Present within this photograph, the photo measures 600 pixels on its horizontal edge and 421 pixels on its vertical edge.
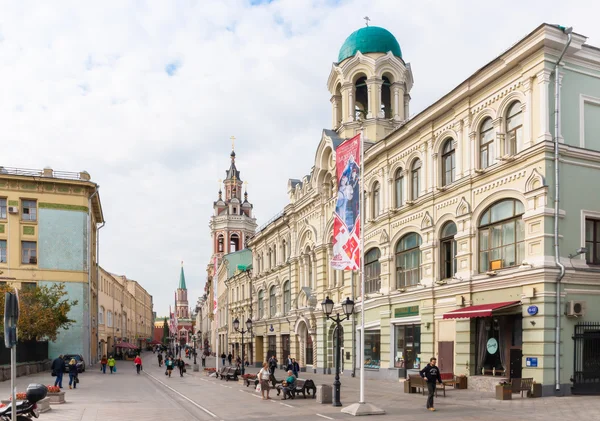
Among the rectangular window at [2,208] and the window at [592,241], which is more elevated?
the rectangular window at [2,208]

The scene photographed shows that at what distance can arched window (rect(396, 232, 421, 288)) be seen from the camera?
99.5 feet

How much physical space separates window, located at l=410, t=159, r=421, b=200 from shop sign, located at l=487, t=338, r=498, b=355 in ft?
27.4

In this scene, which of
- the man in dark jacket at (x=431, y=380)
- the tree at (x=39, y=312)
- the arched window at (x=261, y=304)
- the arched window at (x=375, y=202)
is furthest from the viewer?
the arched window at (x=261, y=304)

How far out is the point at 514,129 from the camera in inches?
923

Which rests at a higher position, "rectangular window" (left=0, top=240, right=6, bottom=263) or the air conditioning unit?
"rectangular window" (left=0, top=240, right=6, bottom=263)

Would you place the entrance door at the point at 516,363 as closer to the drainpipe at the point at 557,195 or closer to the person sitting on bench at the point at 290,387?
the drainpipe at the point at 557,195

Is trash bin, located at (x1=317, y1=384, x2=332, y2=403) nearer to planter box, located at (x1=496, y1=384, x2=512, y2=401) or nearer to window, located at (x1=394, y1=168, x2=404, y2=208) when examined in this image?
planter box, located at (x1=496, y1=384, x2=512, y2=401)

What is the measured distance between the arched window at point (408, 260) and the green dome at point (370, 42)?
43.8ft

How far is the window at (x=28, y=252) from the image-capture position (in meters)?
50.1

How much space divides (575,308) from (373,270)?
48.9 feet

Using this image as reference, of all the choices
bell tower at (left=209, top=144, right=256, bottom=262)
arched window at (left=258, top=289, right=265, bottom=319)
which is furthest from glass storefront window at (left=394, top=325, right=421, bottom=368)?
bell tower at (left=209, top=144, right=256, bottom=262)

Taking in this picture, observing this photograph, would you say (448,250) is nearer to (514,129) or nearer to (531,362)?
(514,129)

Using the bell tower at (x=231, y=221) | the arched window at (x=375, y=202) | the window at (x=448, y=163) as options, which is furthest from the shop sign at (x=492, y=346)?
the bell tower at (x=231, y=221)

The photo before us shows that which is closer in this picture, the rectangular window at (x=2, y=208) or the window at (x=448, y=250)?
the window at (x=448, y=250)
